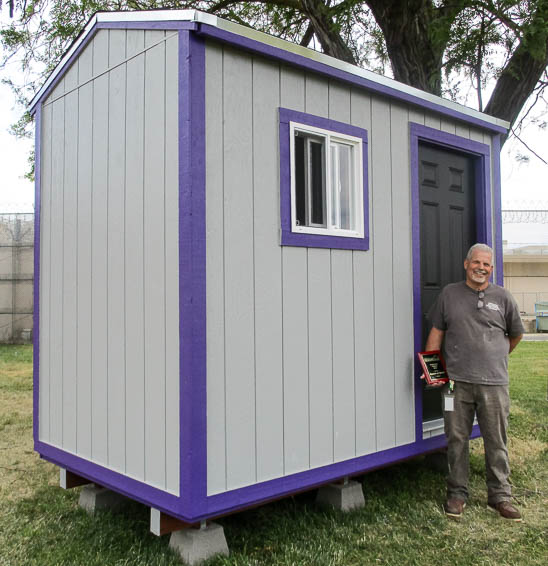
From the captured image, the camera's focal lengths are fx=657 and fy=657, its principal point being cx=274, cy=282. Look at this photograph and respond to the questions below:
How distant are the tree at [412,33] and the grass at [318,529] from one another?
4072 millimetres

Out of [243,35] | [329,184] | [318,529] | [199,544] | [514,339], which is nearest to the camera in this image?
[199,544]

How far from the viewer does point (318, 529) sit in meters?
3.91

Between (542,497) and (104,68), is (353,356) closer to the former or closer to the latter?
(542,497)

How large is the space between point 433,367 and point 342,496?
106cm

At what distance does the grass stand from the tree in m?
4.07

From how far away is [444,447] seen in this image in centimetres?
493

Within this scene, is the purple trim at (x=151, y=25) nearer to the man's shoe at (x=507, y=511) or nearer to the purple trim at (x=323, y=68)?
the purple trim at (x=323, y=68)

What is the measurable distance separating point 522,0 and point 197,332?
517 cm

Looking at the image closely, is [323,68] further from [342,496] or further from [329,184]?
[342,496]

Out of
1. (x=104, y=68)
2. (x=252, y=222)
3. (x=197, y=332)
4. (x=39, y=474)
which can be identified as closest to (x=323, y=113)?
(x=252, y=222)

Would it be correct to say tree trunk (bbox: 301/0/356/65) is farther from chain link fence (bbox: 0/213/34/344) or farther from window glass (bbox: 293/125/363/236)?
chain link fence (bbox: 0/213/34/344)

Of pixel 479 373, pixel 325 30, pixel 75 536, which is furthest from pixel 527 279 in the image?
pixel 75 536

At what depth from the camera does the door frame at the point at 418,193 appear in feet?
15.3

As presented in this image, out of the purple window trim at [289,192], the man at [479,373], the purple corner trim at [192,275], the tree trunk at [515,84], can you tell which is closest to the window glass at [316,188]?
the purple window trim at [289,192]
